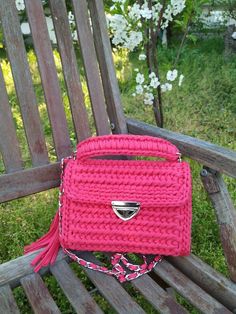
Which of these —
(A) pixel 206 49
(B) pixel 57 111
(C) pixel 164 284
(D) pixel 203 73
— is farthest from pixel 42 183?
(A) pixel 206 49

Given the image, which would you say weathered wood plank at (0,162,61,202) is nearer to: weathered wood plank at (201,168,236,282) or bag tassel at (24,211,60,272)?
bag tassel at (24,211,60,272)

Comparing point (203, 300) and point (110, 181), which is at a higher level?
point (110, 181)

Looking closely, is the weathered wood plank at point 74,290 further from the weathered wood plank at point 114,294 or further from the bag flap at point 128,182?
the bag flap at point 128,182

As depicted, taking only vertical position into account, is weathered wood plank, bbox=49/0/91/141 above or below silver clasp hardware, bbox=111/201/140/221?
above

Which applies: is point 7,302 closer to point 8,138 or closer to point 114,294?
point 114,294

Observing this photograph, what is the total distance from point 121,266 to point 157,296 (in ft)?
0.50

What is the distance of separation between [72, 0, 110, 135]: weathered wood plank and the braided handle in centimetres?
25

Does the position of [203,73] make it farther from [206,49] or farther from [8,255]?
[8,255]

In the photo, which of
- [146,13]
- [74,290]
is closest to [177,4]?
[146,13]

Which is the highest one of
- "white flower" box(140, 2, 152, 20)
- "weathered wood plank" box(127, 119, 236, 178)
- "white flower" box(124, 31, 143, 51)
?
"white flower" box(140, 2, 152, 20)

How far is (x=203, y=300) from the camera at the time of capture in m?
1.14

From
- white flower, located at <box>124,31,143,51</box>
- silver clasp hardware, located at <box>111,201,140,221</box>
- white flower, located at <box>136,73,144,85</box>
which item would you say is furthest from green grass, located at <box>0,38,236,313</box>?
silver clasp hardware, located at <box>111,201,140,221</box>

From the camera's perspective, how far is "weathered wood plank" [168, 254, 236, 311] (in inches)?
45.9

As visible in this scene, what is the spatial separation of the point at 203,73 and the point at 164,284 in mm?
2998
